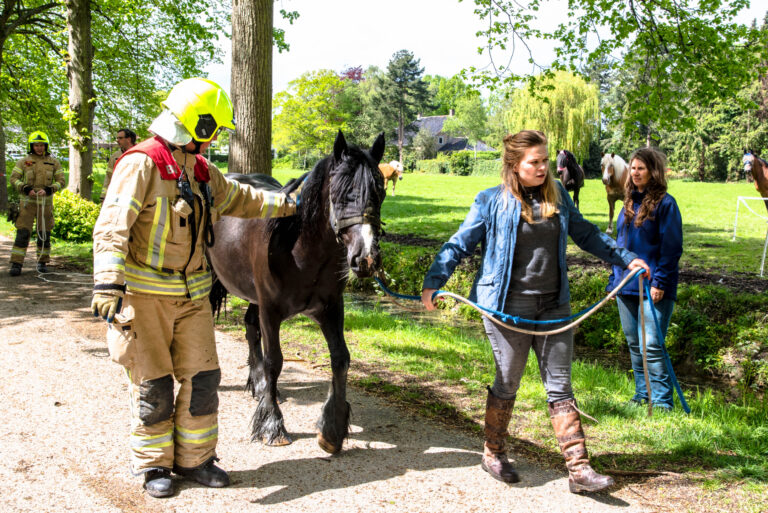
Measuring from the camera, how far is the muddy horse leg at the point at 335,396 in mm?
3877

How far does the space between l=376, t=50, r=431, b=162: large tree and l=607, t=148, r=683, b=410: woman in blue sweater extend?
2449 inches

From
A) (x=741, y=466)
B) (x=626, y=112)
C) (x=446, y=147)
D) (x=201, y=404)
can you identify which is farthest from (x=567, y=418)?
(x=446, y=147)

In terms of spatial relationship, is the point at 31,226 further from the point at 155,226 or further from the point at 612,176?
the point at 612,176

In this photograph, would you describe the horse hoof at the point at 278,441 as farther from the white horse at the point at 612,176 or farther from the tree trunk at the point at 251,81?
the white horse at the point at 612,176

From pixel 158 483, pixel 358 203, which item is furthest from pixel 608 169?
pixel 158 483

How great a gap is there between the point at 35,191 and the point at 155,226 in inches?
330

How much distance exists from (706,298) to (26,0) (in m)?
20.1

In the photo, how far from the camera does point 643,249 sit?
4.72 metres

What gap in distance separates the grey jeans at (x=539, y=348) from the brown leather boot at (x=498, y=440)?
0.07m

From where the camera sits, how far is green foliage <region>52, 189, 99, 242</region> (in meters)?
13.1

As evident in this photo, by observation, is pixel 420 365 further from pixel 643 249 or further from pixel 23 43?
pixel 23 43

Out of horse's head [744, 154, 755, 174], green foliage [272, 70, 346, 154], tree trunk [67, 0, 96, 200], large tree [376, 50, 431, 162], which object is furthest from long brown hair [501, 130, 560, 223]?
large tree [376, 50, 431, 162]

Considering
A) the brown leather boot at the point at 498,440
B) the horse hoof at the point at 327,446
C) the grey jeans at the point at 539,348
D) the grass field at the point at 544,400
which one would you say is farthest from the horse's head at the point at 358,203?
the grass field at the point at 544,400

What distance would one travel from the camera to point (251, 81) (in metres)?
6.54
